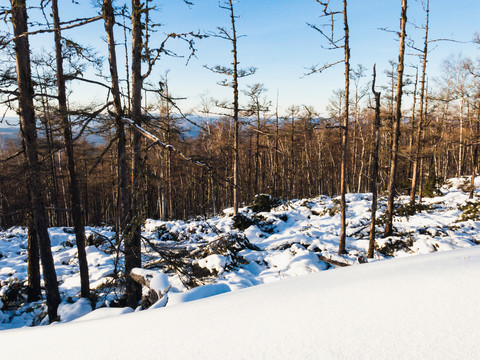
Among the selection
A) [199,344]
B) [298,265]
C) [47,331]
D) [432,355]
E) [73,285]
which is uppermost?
[432,355]

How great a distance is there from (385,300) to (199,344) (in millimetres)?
1017

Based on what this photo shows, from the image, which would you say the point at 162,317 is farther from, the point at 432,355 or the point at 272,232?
the point at 272,232

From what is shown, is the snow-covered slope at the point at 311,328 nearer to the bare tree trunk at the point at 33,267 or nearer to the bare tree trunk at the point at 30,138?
the bare tree trunk at the point at 30,138

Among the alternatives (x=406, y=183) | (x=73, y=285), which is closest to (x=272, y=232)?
(x=73, y=285)

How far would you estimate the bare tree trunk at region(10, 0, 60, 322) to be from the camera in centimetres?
545

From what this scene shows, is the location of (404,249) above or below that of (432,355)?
below

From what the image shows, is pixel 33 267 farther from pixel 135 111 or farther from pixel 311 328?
pixel 311 328

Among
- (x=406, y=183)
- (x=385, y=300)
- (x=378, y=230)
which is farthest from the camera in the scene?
(x=406, y=183)

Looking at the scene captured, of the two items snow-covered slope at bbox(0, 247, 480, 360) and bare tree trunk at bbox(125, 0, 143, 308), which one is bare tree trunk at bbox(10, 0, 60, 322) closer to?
bare tree trunk at bbox(125, 0, 143, 308)

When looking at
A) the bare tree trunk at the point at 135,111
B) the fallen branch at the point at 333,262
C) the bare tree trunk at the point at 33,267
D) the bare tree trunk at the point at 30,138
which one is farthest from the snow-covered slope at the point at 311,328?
the bare tree trunk at the point at 33,267

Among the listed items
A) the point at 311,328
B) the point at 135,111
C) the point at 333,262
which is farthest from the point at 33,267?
the point at 311,328

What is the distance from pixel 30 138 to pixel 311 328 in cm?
685

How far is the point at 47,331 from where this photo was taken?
166 centimetres

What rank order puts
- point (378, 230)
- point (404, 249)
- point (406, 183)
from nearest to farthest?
point (404, 249), point (378, 230), point (406, 183)
